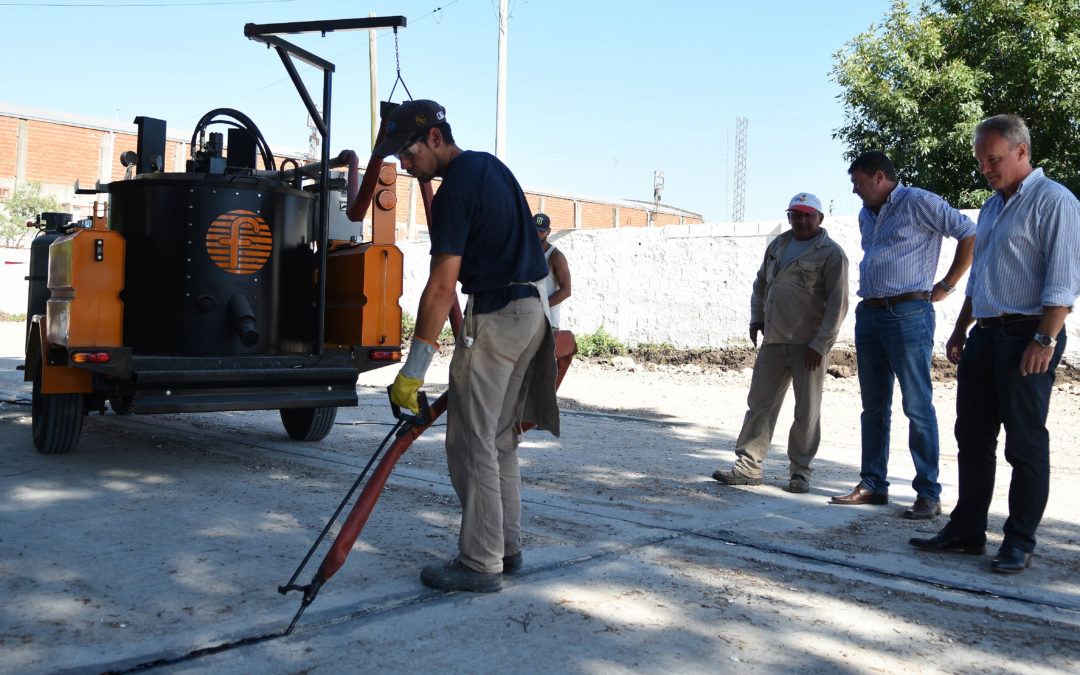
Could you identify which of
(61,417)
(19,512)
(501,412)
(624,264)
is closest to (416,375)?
(501,412)

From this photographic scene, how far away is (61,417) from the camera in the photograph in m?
6.08

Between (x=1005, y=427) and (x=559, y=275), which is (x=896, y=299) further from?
(x=559, y=275)

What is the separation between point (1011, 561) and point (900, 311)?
1.65 meters

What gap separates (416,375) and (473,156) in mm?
880

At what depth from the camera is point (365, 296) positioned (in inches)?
245

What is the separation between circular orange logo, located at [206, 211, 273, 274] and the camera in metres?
5.93

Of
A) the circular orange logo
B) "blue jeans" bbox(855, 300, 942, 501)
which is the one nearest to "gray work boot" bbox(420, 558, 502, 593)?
"blue jeans" bbox(855, 300, 942, 501)

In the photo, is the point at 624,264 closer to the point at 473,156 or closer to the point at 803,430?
the point at 803,430

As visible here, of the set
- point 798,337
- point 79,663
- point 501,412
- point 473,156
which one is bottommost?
point 79,663

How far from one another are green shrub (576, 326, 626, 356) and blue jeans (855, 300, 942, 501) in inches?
402

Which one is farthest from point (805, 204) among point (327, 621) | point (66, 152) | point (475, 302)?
point (66, 152)

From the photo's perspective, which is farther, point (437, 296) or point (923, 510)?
point (923, 510)

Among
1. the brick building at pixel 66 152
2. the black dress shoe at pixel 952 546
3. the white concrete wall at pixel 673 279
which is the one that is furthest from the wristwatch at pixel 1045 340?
the brick building at pixel 66 152

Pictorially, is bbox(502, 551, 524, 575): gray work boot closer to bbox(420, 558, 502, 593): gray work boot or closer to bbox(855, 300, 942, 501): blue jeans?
bbox(420, 558, 502, 593): gray work boot
